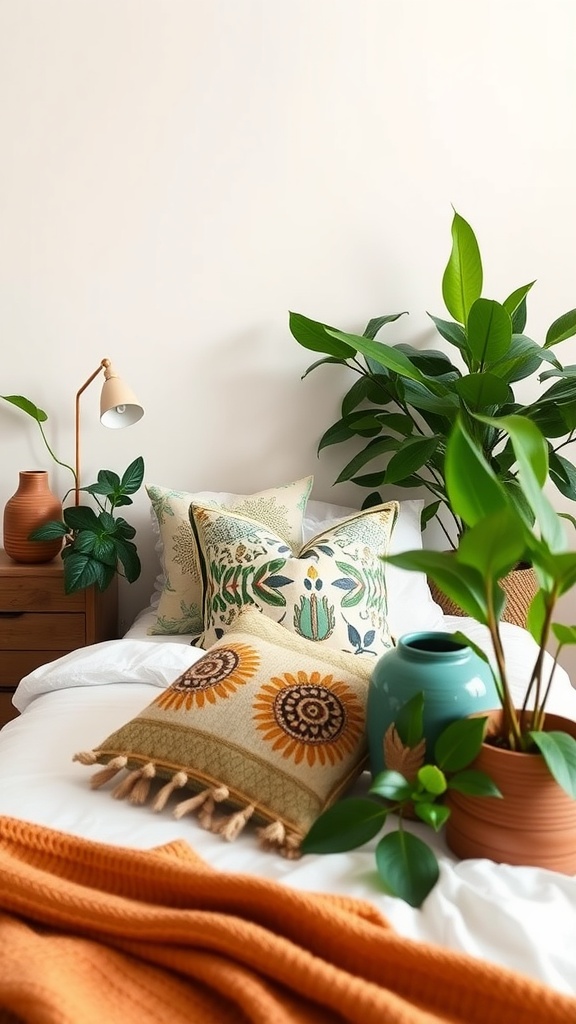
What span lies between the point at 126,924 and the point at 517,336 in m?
1.84

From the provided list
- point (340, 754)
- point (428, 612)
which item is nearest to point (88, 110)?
point (428, 612)

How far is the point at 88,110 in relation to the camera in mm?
2502

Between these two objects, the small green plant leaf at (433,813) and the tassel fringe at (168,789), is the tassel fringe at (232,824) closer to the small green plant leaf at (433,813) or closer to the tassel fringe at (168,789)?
the tassel fringe at (168,789)

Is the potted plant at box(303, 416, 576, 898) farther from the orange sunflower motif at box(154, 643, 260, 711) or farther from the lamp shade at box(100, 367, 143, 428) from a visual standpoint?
the lamp shade at box(100, 367, 143, 428)

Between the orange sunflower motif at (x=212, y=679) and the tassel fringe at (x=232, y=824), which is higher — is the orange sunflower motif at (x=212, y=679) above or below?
above

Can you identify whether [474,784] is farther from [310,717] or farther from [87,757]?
[87,757]

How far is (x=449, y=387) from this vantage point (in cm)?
234

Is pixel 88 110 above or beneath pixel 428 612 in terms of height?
above

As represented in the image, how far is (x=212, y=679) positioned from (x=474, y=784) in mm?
458

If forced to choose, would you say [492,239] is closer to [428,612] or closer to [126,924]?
[428,612]

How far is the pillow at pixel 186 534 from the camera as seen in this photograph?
2.15m

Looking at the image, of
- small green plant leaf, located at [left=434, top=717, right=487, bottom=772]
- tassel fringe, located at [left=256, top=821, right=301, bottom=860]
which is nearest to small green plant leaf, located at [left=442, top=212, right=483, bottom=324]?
small green plant leaf, located at [left=434, top=717, right=487, bottom=772]

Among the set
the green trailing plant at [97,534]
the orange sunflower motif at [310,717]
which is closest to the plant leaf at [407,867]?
the orange sunflower motif at [310,717]

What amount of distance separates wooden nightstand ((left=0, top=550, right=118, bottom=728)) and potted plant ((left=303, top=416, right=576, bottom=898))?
1414mm
